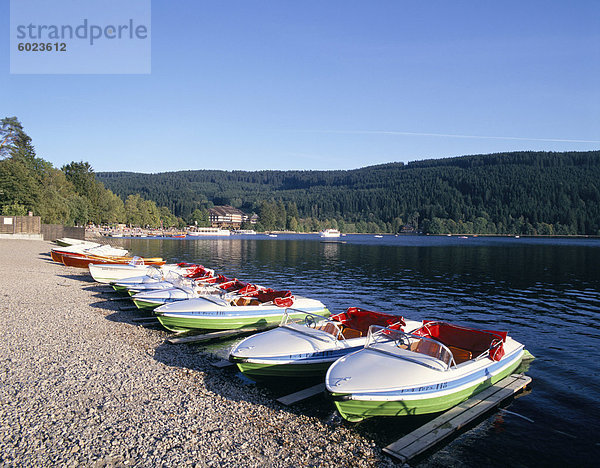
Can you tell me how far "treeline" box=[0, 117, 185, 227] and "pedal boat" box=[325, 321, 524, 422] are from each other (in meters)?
81.5

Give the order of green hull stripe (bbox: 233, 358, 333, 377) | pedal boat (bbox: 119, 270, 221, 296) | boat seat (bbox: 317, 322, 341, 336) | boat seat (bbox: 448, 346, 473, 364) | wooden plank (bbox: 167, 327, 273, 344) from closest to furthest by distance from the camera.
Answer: green hull stripe (bbox: 233, 358, 333, 377) → boat seat (bbox: 448, 346, 473, 364) → boat seat (bbox: 317, 322, 341, 336) → wooden plank (bbox: 167, 327, 273, 344) → pedal boat (bbox: 119, 270, 221, 296)

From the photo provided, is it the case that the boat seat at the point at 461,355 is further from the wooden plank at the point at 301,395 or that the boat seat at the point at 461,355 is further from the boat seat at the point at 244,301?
the boat seat at the point at 244,301

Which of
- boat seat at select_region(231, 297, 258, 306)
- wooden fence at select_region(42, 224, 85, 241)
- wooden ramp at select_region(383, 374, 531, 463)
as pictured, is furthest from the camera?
wooden fence at select_region(42, 224, 85, 241)

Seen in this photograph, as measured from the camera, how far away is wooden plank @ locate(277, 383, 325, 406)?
1105cm

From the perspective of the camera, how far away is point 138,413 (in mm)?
9602

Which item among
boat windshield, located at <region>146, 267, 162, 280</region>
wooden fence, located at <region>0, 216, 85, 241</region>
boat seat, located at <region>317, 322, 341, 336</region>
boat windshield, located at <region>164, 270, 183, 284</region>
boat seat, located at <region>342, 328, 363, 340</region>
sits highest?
wooden fence, located at <region>0, 216, 85, 241</region>

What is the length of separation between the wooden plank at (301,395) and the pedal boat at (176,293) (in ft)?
27.1

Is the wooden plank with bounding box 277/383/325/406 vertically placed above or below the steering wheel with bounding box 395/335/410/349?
below

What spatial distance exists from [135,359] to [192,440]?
5998 mm

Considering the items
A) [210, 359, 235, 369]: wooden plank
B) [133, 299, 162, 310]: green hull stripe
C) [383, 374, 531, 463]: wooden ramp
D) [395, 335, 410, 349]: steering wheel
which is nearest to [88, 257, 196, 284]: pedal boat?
[133, 299, 162, 310]: green hull stripe

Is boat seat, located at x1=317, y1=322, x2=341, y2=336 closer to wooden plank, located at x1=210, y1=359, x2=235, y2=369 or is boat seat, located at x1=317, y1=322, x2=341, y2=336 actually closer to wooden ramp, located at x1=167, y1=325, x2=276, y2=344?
wooden plank, located at x1=210, y1=359, x2=235, y2=369

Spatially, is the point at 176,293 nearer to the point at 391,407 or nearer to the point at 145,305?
the point at 145,305

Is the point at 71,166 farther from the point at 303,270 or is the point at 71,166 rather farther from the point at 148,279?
the point at 148,279

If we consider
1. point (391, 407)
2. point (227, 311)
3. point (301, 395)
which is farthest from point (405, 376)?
point (227, 311)
